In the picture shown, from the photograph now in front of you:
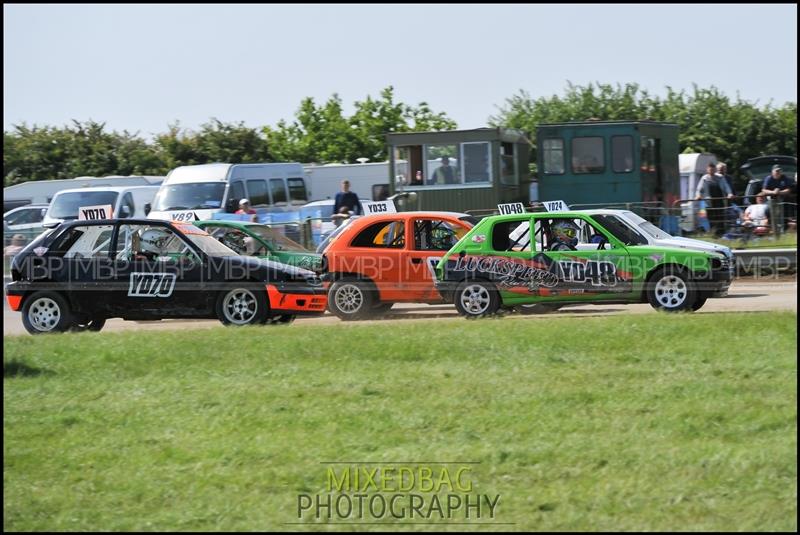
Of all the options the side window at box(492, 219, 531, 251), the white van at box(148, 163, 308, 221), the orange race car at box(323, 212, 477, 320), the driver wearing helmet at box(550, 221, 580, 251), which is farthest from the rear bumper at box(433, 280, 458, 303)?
the white van at box(148, 163, 308, 221)

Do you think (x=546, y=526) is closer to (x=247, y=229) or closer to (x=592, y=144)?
(x=247, y=229)

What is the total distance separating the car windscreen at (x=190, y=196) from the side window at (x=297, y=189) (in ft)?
12.2

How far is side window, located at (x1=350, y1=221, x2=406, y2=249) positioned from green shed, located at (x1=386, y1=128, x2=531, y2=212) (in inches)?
311

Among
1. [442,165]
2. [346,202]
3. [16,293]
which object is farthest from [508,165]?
[16,293]

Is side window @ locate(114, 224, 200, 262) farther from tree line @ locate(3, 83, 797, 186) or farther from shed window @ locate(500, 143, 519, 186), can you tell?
tree line @ locate(3, 83, 797, 186)

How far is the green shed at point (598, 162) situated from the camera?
24.1m

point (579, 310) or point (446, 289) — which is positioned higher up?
point (446, 289)

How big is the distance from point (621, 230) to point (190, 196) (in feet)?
43.5

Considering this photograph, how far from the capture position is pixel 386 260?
15719 millimetres

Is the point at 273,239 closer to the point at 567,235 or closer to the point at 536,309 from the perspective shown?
the point at 536,309

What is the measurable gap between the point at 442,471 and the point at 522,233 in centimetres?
721

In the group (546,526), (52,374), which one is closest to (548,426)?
(546,526)

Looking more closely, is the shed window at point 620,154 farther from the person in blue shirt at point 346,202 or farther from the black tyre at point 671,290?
the black tyre at point 671,290

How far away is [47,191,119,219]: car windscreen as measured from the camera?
2839cm
